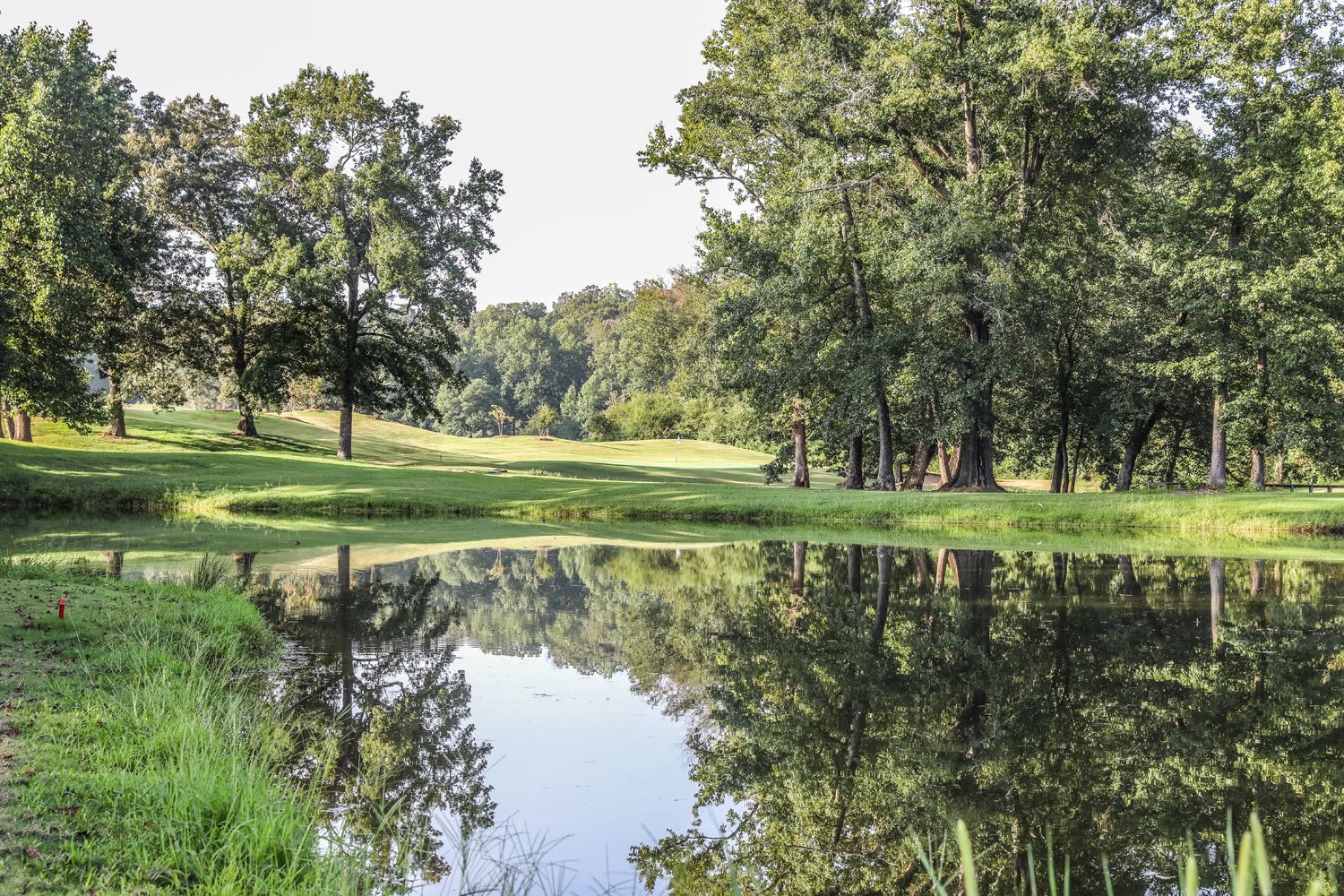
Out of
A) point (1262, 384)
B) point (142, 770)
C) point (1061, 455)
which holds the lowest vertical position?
point (142, 770)

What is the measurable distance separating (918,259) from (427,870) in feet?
81.2

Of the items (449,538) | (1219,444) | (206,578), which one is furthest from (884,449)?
(206,578)

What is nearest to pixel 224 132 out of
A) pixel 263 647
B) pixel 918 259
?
pixel 918 259

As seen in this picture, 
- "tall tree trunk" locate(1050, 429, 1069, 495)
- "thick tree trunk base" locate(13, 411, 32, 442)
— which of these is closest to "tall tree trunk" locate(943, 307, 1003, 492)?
"tall tree trunk" locate(1050, 429, 1069, 495)

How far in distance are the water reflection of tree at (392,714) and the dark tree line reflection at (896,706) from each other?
3cm

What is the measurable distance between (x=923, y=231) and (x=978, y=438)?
6860 millimetres

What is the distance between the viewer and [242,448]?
140 feet

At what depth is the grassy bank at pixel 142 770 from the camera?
13.2ft

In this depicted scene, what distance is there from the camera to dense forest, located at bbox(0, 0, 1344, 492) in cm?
2672

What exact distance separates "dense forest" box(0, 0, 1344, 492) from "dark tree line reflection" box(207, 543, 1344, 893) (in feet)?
49.1

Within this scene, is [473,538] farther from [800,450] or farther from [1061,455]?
[1061,455]

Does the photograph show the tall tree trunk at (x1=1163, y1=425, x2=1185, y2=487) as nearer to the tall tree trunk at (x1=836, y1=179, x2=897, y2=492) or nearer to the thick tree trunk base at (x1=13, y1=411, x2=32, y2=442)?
the tall tree trunk at (x1=836, y1=179, x2=897, y2=492)

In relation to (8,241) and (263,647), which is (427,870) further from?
(8,241)

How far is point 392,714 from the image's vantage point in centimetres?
748
